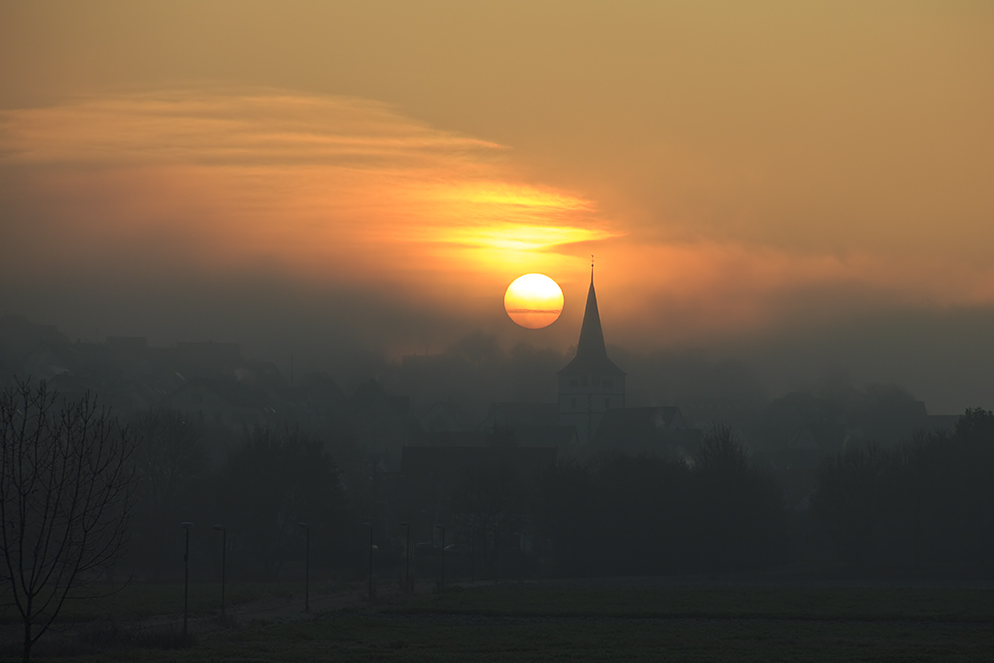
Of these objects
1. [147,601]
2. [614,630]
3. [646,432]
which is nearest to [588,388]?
[646,432]

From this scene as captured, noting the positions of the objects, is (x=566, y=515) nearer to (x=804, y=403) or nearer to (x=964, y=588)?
(x=964, y=588)

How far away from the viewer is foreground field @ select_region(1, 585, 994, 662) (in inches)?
1091

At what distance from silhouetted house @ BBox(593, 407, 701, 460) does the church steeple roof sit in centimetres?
2129

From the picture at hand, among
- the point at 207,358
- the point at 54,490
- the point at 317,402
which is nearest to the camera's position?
the point at 54,490

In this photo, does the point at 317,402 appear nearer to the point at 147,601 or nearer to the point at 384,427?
the point at 384,427

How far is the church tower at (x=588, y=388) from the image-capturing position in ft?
528

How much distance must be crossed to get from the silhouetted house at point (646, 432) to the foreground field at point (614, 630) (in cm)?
7850

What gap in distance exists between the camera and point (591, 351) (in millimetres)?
164875

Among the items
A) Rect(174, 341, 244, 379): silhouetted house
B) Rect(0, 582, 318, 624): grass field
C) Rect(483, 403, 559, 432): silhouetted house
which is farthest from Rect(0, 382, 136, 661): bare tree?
Rect(174, 341, 244, 379): silhouetted house

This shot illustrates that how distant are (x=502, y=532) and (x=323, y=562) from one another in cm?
1201

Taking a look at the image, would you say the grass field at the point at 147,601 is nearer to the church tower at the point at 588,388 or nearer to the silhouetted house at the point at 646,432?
the silhouetted house at the point at 646,432

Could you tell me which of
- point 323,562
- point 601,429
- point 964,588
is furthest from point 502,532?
point 601,429

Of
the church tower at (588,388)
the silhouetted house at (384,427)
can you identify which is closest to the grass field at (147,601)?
the silhouetted house at (384,427)

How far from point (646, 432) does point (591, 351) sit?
32921mm
